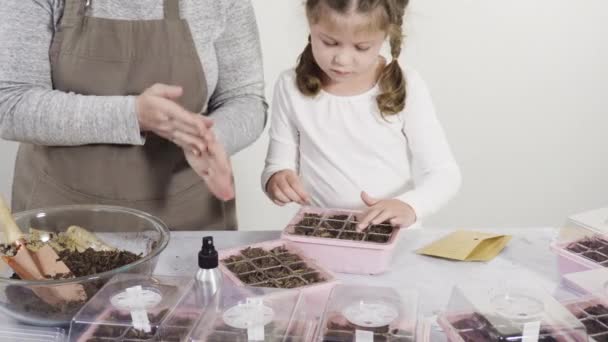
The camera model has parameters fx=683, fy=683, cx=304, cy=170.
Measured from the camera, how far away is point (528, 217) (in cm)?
293

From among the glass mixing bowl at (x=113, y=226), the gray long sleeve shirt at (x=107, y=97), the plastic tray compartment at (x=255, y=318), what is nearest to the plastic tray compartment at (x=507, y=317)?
the plastic tray compartment at (x=255, y=318)

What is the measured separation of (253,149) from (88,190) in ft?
4.03

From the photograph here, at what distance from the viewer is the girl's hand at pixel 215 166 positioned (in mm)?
1427

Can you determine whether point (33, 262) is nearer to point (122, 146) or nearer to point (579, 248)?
point (122, 146)

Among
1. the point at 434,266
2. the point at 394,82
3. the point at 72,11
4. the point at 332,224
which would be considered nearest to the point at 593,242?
the point at 434,266

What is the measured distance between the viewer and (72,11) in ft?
4.94

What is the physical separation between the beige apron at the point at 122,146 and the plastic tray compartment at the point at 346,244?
1.29 ft

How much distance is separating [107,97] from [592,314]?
3.30ft

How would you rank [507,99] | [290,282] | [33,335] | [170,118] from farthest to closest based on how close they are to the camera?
[507,99]
[170,118]
[290,282]
[33,335]

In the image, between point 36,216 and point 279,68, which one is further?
point 279,68

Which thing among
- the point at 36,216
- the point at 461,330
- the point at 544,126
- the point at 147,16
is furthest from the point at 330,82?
the point at 544,126

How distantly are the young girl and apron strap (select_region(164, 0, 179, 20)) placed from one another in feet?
1.00

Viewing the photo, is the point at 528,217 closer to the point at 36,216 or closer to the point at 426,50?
the point at 426,50

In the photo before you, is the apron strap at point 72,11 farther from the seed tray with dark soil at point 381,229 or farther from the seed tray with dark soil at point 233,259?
the seed tray with dark soil at point 381,229
